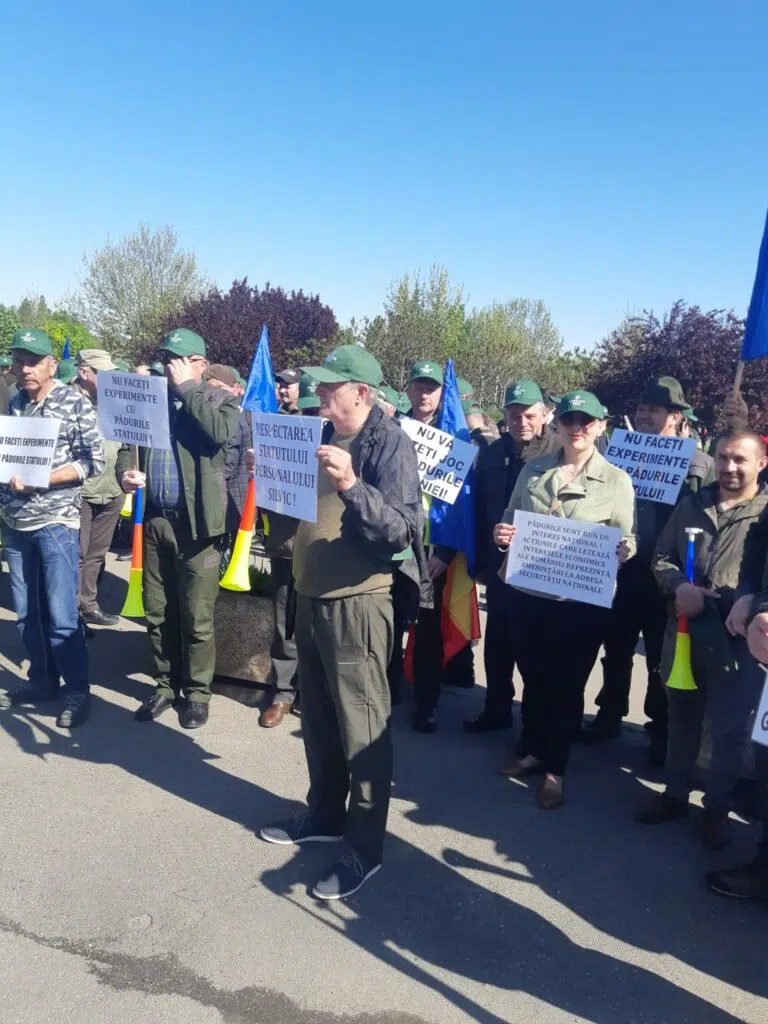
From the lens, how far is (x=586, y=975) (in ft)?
9.96

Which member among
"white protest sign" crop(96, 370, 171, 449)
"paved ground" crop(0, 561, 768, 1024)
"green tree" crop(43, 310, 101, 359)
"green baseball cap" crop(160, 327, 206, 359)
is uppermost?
"green tree" crop(43, 310, 101, 359)

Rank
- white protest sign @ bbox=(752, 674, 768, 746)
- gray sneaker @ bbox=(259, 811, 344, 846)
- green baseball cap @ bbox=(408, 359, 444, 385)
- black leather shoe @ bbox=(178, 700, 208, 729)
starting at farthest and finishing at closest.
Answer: green baseball cap @ bbox=(408, 359, 444, 385) → black leather shoe @ bbox=(178, 700, 208, 729) → gray sneaker @ bbox=(259, 811, 344, 846) → white protest sign @ bbox=(752, 674, 768, 746)

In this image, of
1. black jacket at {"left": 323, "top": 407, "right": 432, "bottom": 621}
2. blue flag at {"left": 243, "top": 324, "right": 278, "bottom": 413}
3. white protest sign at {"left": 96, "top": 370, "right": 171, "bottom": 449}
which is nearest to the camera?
black jacket at {"left": 323, "top": 407, "right": 432, "bottom": 621}

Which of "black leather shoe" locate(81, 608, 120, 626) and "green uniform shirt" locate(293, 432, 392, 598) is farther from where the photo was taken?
"black leather shoe" locate(81, 608, 120, 626)

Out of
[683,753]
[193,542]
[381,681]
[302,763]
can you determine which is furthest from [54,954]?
[683,753]

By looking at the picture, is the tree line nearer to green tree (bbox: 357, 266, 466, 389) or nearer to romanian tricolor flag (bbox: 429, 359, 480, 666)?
green tree (bbox: 357, 266, 466, 389)

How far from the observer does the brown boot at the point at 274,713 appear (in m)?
5.25

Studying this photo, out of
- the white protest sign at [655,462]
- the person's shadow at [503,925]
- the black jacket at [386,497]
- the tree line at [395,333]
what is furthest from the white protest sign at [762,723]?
the tree line at [395,333]

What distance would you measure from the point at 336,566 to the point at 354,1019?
64.2 inches

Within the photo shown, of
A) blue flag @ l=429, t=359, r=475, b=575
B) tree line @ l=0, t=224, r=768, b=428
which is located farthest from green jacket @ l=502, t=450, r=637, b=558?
tree line @ l=0, t=224, r=768, b=428

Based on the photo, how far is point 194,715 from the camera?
17.0ft

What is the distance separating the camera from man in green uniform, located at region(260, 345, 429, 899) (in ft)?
11.0

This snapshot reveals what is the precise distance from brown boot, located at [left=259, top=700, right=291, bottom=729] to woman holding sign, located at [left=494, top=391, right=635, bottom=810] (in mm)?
1693

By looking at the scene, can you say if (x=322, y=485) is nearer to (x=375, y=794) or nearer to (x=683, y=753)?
(x=375, y=794)
